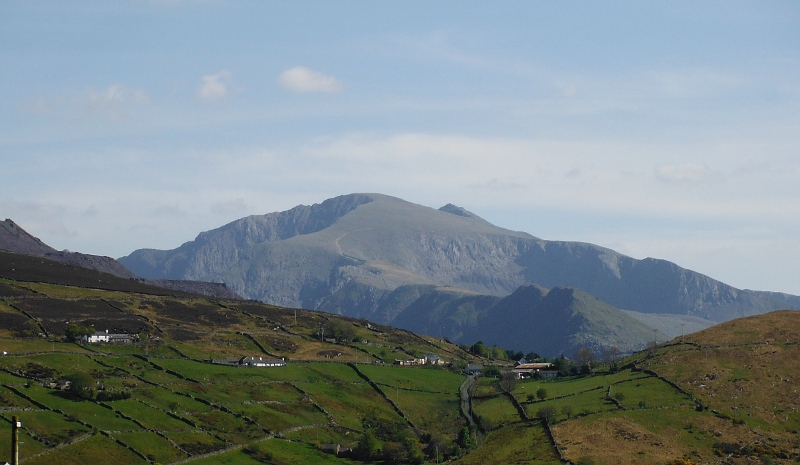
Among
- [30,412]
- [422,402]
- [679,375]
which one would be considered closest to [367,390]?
[422,402]

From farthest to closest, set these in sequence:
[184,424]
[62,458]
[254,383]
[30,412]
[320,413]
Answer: [254,383] < [320,413] < [184,424] < [30,412] < [62,458]

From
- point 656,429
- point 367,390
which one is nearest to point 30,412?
point 367,390

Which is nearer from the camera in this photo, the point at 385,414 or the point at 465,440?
the point at 465,440

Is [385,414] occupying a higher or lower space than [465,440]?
higher

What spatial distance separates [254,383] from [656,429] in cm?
7324

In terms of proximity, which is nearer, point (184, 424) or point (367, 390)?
point (184, 424)

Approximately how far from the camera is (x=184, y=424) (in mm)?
151500

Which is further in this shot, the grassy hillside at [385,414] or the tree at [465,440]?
the tree at [465,440]

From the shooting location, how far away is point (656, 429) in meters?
152

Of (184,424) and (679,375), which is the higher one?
(679,375)

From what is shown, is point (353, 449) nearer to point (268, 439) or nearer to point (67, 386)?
point (268, 439)

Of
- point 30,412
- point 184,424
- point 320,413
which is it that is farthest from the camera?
point 320,413

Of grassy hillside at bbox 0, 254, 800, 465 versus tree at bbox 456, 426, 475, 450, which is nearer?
grassy hillside at bbox 0, 254, 800, 465

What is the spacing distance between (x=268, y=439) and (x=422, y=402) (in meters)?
46.8
